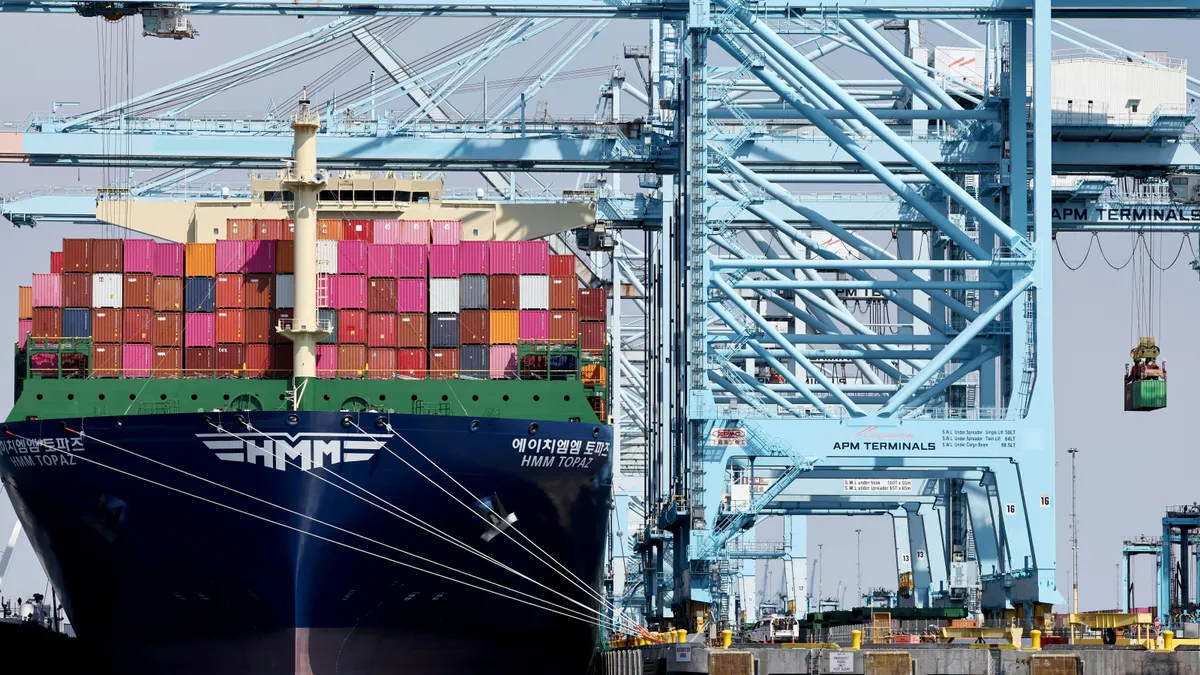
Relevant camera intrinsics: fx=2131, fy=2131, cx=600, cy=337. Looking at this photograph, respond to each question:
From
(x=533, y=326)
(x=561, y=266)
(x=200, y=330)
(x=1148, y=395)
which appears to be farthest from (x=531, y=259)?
(x=1148, y=395)

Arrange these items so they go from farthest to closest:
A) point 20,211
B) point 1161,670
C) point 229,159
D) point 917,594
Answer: point 917,594 → point 20,211 → point 229,159 → point 1161,670

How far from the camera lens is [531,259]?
39.5m

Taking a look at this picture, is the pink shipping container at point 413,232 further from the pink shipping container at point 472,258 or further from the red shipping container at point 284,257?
the red shipping container at point 284,257

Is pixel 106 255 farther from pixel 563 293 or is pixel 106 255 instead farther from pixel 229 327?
pixel 563 293

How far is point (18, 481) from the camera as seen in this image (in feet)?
126

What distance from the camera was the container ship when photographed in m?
35.5

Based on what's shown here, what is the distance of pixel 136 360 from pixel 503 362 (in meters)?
6.66

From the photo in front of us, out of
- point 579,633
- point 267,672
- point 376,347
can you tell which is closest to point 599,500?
point 579,633

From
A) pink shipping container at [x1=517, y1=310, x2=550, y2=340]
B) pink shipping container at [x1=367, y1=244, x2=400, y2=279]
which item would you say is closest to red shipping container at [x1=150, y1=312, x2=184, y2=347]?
pink shipping container at [x1=367, y1=244, x2=400, y2=279]

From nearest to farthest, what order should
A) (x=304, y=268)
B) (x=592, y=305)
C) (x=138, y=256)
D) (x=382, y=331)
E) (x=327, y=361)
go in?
1. (x=304, y=268)
2. (x=327, y=361)
3. (x=382, y=331)
4. (x=138, y=256)
5. (x=592, y=305)

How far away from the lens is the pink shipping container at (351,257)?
128 ft

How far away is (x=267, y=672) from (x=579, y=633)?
24.9 feet

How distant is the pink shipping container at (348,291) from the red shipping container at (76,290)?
4.56 metres

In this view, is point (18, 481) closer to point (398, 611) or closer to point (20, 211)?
point (398, 611)
